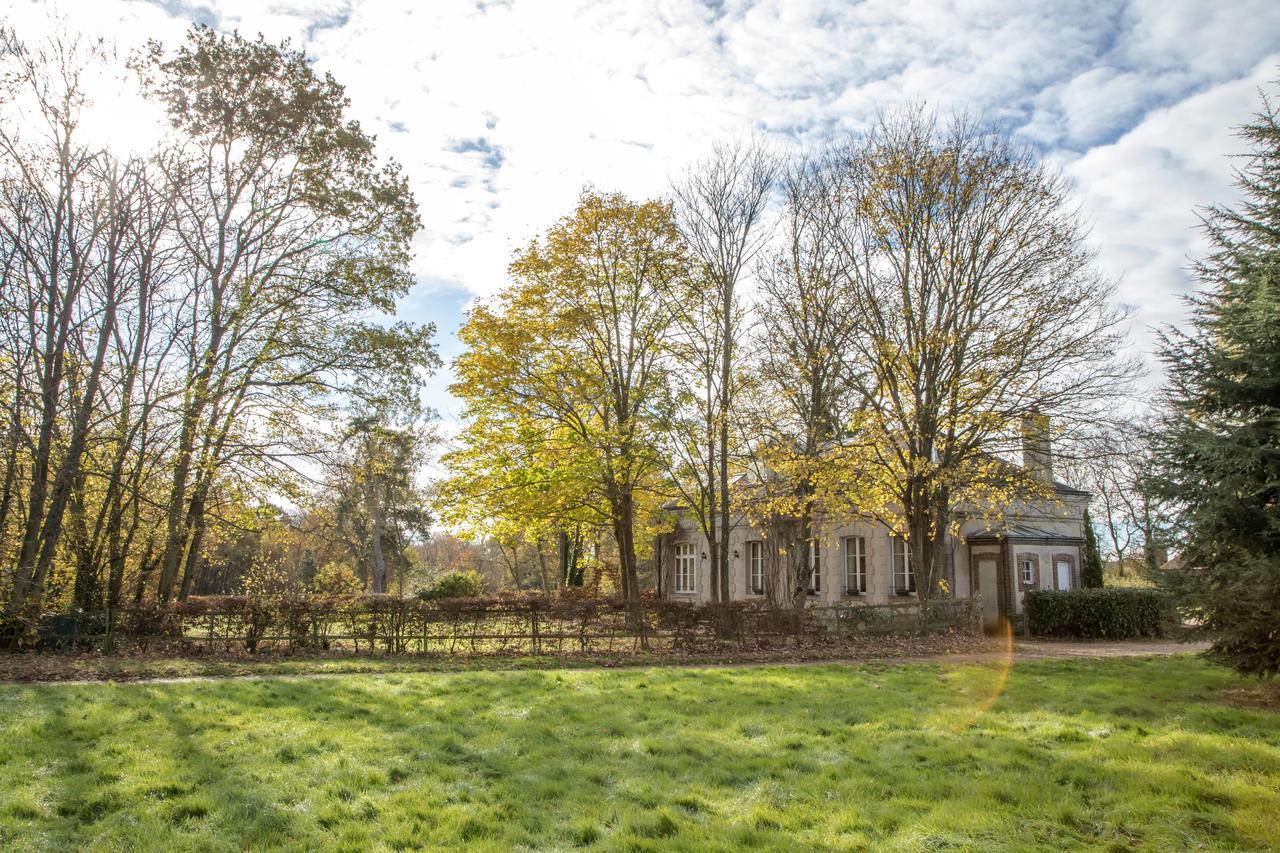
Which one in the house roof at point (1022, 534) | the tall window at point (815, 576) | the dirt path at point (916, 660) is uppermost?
the house roof at point (1022, 534)

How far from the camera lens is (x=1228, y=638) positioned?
9305 millimetres

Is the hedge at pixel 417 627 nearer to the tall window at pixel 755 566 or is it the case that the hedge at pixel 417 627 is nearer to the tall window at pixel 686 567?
the tall window at pixel 755 566

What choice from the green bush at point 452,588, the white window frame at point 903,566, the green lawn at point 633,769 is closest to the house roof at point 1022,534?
the white window frame at point 903,566

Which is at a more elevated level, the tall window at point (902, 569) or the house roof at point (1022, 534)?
the house roof at point (1022, 534)

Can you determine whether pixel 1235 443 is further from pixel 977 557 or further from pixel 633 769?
pixel 977 557

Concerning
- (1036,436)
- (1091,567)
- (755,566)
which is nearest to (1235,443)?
(1036,436)

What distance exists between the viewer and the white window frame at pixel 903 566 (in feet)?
80.7

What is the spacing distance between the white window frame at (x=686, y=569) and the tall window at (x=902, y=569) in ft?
32.3

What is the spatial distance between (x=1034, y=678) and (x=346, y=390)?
1473 centimetres

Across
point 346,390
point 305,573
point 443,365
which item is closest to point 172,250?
point 346,390

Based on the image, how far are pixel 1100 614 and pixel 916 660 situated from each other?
1020cm

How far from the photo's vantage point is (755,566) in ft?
101

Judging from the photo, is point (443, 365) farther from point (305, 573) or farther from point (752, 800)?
point (305, 573)

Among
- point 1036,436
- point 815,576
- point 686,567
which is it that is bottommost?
point 815,576
